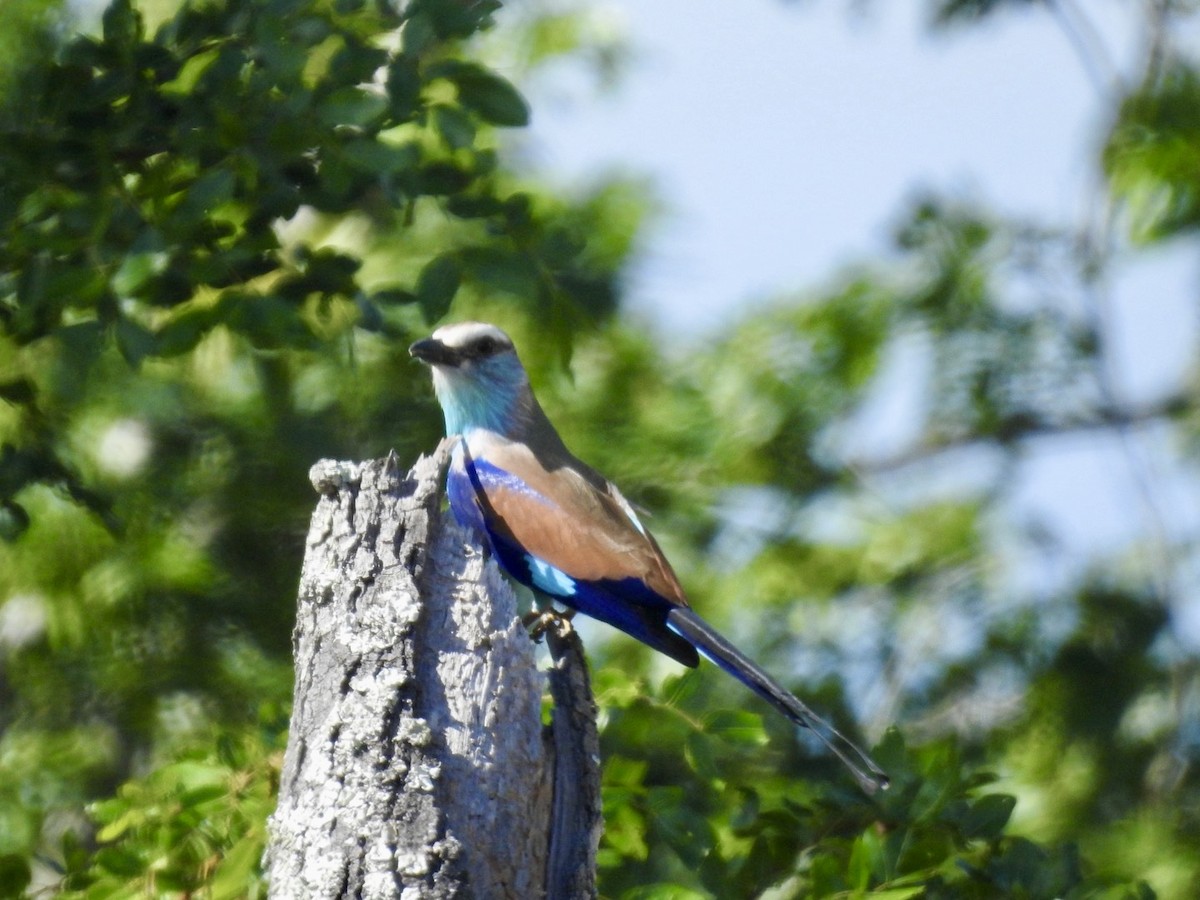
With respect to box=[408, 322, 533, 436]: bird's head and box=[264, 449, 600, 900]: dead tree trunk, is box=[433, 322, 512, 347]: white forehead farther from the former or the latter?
box=[264, 449, 600, 900]: dead tree trunk

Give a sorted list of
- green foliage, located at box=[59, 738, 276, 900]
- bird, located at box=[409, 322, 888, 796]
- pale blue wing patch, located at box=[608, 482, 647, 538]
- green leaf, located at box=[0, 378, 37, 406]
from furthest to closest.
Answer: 1. pale blue wing patch, located at box=[608, 482, 647, 538]
2. bird, located at box=[409, 322, 888, 796]
3. green leaf, located at box=[0, 378, 37, 406]
4. green foliage, located at box=[59, 738, 276, 900]

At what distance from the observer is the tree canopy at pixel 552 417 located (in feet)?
11.8

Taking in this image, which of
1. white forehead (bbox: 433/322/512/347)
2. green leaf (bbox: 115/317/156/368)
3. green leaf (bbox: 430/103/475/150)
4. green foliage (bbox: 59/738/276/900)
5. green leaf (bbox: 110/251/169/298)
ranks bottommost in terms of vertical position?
green foliage (bbox: 59/738/276/900)

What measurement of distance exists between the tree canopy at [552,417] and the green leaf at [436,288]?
0.04ft

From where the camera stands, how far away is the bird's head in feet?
15.6

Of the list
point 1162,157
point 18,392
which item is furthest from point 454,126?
point 1162,157

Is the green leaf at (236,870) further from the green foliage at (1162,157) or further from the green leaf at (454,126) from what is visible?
the green foliage at (1162,157)

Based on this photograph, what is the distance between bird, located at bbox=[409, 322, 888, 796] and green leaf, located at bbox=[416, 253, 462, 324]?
34 cm

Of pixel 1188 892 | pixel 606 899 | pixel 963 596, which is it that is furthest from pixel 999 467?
pixel 606 899

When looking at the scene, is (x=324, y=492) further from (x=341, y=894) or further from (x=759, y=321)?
(x=759, y=321)

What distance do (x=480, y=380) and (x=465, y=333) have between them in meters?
0.15

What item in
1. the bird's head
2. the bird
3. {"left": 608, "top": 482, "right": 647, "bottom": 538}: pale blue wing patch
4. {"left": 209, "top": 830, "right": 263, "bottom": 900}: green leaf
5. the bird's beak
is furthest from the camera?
the bird's head

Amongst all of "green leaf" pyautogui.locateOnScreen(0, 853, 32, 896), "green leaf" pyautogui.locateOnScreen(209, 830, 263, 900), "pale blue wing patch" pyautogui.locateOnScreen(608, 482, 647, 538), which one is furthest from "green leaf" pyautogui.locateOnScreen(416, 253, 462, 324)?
"green leaf" pyautogui.locateOnScreen(0, 853, 32, 896)

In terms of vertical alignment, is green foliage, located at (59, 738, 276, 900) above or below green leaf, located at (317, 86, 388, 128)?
below
